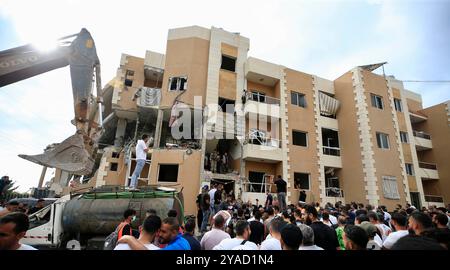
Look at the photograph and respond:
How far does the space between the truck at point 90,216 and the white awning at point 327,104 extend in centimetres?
1692

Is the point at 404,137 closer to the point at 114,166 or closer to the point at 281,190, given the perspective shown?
the point at 281,190

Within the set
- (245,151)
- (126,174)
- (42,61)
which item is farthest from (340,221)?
(126,174)

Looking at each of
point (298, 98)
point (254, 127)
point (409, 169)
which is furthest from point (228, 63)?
point (409, 169)

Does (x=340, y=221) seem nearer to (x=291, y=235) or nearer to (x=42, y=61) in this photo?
(x=291, y=235)

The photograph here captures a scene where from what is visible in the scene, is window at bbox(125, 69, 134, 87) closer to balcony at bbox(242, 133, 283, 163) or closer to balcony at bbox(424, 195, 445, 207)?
balcony at bbox(242, 133, 283, 163)

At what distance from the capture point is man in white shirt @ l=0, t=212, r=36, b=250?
2451 mm

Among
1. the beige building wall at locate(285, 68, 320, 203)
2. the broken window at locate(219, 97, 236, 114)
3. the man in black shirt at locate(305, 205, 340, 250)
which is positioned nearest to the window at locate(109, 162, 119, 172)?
the broken window at locate(219, 97, 236, 114)

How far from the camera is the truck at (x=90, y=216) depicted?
7219mm

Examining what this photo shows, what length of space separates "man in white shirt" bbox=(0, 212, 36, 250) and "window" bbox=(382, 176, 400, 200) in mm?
20970

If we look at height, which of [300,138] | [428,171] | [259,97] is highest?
[259,97]

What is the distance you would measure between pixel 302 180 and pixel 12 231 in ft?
57.5

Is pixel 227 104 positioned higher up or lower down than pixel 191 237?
higher up

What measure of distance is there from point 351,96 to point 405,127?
6.34 meters

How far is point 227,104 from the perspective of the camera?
59.5ft
